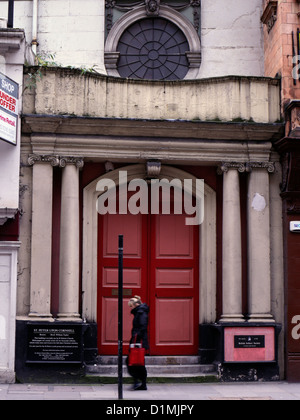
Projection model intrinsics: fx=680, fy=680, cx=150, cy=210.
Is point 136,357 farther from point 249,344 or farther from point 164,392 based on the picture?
point 249,344

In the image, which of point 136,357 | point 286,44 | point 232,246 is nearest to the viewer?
point 136,357

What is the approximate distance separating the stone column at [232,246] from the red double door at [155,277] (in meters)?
0.78

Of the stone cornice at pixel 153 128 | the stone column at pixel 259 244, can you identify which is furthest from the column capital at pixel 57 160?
the stone column at pixel 259 244

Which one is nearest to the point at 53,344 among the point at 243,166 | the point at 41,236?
the point at 41,236

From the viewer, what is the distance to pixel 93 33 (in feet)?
50.8

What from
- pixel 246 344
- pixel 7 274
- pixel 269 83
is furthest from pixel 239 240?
pixel 7 274

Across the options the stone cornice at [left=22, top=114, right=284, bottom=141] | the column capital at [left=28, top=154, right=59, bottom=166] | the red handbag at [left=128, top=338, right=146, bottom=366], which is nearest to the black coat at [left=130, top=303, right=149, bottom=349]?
the red handbag at [left=128, top=338, right=146, bottom=366]

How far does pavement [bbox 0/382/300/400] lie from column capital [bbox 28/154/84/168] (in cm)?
404

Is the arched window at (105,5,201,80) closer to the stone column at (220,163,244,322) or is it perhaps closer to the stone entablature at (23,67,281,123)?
the stone entablature at (23,67,281,123)

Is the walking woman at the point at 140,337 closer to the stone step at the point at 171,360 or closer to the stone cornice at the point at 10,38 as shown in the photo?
the stone step at the point at 171,360

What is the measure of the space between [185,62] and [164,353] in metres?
6.74

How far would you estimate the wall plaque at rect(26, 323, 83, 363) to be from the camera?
12258mm

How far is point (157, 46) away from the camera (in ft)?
52.2

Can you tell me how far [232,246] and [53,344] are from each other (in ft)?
12.6
